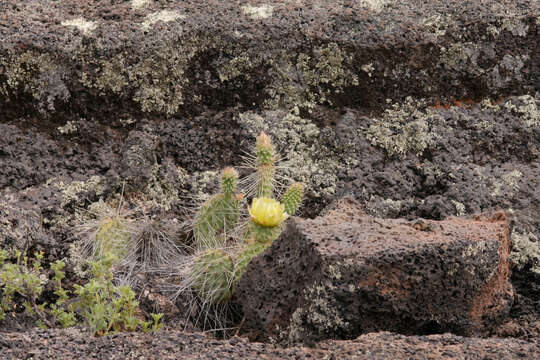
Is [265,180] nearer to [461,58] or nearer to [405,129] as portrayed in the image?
[405,129]

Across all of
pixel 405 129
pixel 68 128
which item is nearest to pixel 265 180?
pixel 405 129

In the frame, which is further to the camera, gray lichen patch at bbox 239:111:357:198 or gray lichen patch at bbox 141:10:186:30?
gray lichen patch at bbox 141:10:186:30

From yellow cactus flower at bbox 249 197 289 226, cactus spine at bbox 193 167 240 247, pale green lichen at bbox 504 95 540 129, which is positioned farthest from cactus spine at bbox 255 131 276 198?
pale green lichen at bbox 504 95 540 129

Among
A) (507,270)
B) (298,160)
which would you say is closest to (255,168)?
(298,160)

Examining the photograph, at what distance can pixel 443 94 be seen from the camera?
159 inches

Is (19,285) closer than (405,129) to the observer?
Yes

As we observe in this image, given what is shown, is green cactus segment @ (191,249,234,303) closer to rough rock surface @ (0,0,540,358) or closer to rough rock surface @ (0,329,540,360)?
rough rock surface @ (0,0,540,358)

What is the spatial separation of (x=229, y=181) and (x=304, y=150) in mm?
578

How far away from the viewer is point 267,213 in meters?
3.20

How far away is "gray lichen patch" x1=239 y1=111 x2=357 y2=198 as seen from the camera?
377cm

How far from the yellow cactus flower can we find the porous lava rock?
0.59 feet

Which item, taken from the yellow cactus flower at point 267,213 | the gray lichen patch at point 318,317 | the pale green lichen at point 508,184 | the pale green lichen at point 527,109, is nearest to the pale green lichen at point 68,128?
the yellow cactus flower at point 267,213

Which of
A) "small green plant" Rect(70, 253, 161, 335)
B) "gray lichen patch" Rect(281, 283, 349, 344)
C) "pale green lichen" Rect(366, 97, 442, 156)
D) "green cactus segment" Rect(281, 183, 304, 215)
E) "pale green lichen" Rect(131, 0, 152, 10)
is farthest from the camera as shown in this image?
"pale green lichen" Rect(131, 0, 152, 10)

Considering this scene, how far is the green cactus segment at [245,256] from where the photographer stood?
3229 mm
